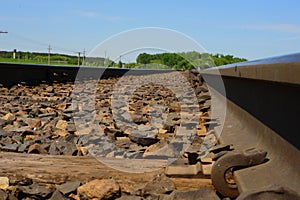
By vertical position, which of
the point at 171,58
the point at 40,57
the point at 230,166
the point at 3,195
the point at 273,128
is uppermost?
the point at 40,57

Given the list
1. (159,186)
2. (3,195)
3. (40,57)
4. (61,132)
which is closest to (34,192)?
(3,195)

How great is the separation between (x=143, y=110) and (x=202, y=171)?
2946 mm

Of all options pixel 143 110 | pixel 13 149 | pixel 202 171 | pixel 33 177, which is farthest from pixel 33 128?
pixel 202 171

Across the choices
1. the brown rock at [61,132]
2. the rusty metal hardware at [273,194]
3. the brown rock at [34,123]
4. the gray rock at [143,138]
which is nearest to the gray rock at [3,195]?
the rusty metal hardware at [273,194]

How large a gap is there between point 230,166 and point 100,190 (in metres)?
0.54

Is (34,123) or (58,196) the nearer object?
(58,196)

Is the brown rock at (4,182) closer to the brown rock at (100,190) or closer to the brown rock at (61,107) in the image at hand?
the brown rock at (100,190)

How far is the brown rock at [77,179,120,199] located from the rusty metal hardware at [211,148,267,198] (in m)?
0.42

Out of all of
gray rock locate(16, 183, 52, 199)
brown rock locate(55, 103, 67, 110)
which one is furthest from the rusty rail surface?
brown rock locate(55, 103, 67, 110)

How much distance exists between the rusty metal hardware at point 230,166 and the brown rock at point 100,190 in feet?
1.37

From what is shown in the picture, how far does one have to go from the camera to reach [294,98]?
1546mm

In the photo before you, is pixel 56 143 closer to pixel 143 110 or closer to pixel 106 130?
pixel 106 130

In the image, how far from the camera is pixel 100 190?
178 centimetres

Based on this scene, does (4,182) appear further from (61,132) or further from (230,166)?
(61,132)
